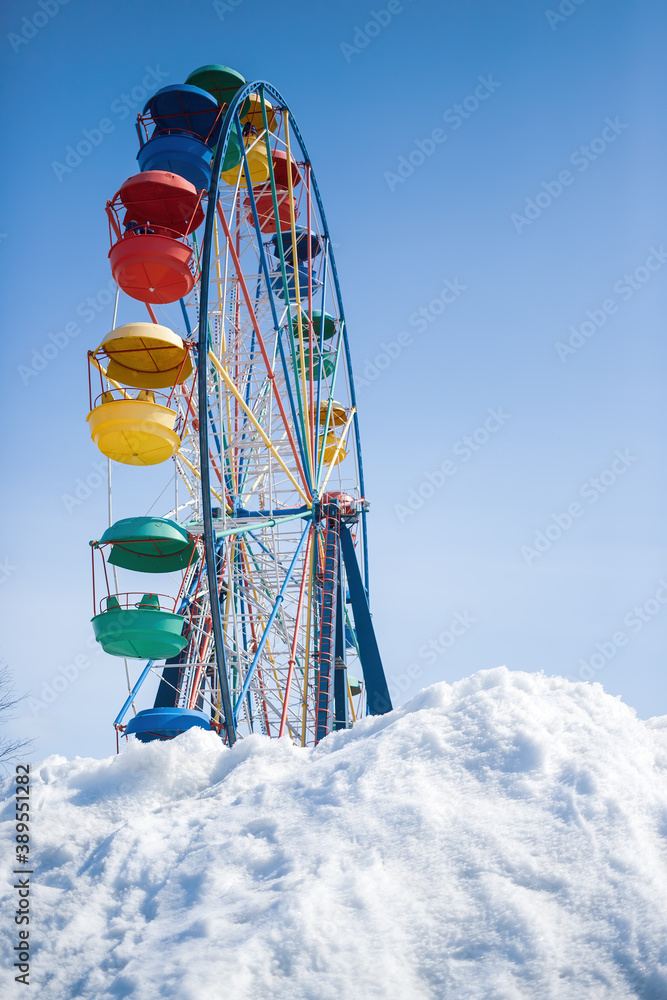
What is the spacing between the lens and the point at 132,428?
1030 cm

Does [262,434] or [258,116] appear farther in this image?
[258,116]

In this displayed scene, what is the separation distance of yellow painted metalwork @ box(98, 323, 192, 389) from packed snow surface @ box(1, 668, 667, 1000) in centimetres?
634

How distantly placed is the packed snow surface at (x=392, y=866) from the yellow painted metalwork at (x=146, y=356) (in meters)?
6.34

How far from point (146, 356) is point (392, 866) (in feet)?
26.9

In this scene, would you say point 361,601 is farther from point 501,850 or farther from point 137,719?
point 501,850

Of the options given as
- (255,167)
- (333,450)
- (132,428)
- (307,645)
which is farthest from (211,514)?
(255,167)

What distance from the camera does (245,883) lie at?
4.42 metres

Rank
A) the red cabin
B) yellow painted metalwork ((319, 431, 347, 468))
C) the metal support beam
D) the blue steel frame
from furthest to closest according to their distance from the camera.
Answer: yellow painted metalwork ((319, 431, 347, 468)) < the metal support beam < the red cabin < the blue steel frame

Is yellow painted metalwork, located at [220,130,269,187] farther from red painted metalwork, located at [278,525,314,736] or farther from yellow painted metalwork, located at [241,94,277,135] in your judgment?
red painted metalwork, located at [278,525,314,736]

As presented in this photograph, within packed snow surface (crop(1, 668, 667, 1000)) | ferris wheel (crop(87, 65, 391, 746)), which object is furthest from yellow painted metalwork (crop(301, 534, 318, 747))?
packed snow surface (crop(1, 668, 667, 1000))

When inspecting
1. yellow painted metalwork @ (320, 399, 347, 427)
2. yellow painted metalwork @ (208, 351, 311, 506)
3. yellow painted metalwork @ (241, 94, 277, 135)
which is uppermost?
yellow painted metalwork @ (241, 94, 277, 135)

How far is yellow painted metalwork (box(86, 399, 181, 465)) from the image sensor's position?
33.7 feet

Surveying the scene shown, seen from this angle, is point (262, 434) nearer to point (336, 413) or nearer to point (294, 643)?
point (294, 643)

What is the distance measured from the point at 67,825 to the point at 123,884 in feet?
3.17
